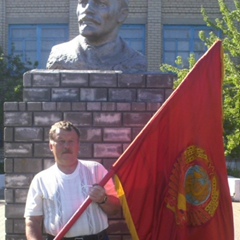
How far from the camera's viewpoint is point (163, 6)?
23.6m

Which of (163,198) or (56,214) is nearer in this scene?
(56,214)

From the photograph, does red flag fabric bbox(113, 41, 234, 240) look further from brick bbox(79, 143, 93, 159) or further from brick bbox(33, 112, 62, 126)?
brick bbox(33, 112, 62, 126)

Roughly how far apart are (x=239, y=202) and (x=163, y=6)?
10233 millimetres

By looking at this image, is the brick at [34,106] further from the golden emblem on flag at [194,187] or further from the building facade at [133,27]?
the building facade at [133,27]

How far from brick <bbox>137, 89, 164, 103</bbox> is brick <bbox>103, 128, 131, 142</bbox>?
37cm

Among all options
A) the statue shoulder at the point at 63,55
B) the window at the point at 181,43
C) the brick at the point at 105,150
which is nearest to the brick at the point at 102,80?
the statue shoulder at the point at 63,55

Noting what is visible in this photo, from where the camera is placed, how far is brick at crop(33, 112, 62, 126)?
617 cm

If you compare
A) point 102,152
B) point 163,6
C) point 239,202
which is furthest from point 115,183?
point 163,6

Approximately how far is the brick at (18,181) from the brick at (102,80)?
3.66 feet

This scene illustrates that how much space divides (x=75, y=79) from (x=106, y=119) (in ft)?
1.68

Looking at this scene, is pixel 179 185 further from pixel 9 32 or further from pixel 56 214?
pixel 9 32

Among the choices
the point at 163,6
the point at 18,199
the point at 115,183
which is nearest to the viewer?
the point at 115,183

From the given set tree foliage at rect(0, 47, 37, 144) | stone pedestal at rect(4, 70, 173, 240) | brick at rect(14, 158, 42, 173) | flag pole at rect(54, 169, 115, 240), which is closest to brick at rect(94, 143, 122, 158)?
stone pedestal at rect(4, 70, 173, 240)

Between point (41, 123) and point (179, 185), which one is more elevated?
point (41, 123)
